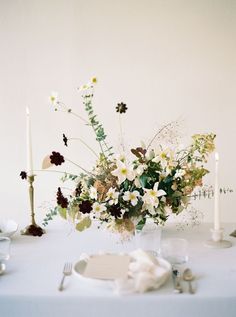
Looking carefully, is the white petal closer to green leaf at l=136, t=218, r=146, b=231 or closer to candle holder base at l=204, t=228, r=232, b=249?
green leaf at l=136, t=218, r=146, b=231

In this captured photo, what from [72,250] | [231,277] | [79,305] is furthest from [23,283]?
[231,277]

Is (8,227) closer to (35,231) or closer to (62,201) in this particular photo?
(35,231)

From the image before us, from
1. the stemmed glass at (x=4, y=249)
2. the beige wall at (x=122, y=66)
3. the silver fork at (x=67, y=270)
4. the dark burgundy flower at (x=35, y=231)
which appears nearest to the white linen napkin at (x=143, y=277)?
the silver fork at (x=67, y=270)

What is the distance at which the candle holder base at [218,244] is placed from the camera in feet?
4.40

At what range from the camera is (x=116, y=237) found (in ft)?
4.74

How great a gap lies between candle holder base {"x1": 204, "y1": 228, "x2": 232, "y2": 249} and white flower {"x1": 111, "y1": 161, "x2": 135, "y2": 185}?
0.38 m

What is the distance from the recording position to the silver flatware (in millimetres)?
992

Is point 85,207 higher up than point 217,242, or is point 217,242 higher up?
point 85,207

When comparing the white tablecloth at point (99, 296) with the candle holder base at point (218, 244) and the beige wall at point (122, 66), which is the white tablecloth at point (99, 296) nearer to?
the candle holder base at point (218, 244)

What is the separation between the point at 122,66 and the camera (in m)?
2.33

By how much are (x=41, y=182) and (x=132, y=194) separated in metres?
1.30

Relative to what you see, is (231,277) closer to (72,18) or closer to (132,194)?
(132,194)

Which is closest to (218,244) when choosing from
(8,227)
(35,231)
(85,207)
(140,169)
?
(140,169)

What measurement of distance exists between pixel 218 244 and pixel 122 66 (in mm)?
1340
